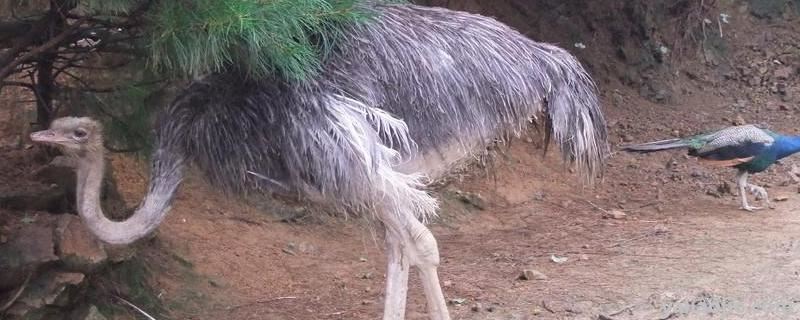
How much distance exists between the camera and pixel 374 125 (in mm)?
3131

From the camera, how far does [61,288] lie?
3516mm

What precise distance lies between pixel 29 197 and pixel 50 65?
19.6 inches

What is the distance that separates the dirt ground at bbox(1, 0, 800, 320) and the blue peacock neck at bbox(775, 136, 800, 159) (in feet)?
0.79

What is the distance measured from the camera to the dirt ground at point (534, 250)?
412cm

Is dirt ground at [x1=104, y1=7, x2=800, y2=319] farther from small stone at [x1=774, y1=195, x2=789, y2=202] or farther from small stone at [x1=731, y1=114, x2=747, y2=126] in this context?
small stone at [x1=731, y1=114, x2=747, y2=126]

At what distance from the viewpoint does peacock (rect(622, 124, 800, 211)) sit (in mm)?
5551

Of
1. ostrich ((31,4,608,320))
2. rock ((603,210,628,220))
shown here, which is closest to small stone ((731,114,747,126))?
rock ((603,210,628,220))

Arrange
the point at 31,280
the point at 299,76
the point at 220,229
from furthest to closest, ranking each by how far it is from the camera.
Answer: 1. the point at 220,229
2. the point at 31,280
3. the point at 299,76

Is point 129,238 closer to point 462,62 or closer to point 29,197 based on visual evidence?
point 29,197

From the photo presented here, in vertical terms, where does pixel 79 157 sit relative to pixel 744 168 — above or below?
above

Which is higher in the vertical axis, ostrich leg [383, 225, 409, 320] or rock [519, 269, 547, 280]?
ostrich leg [383, 225, 409, 320]

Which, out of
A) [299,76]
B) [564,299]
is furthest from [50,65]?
[564,299]

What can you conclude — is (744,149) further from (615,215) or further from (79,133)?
(79,133)

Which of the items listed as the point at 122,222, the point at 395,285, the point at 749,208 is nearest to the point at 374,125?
the point at 395,285
